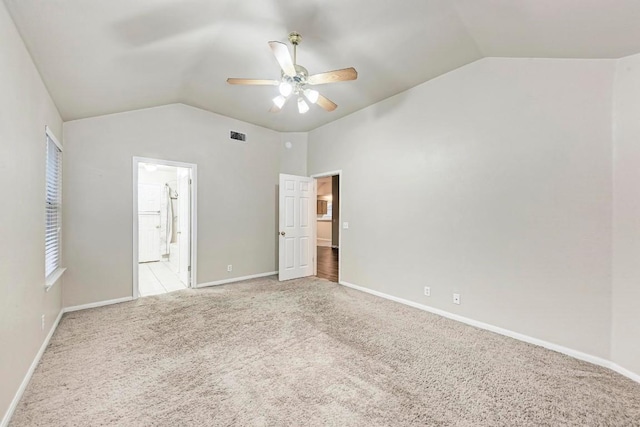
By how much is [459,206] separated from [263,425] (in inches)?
114

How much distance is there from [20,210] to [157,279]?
3556 millimetres

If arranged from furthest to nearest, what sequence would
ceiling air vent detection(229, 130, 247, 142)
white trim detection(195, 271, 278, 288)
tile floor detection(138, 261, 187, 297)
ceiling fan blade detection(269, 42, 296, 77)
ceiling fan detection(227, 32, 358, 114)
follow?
1. ceiling air vent detection(229, 130, 247, 142)
2. white trim detection(195, 271, 278, 288)
3. tile floor detection(138, 261, 187, 297)
4. ceiling fan detection(227, 32, 358, 114)
5. ceiling fan blade detection(269, 42, 296, 77)

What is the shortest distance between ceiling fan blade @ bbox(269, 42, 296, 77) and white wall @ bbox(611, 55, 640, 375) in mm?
2770

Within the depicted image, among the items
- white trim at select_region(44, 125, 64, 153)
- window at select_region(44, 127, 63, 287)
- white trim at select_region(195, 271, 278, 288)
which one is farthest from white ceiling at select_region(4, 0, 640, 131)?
white trim at select_region(195, 271, 278, 288)

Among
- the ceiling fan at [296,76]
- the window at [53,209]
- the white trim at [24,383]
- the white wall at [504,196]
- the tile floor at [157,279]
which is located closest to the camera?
the white trim at [24,383]

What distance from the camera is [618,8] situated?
1784 mm

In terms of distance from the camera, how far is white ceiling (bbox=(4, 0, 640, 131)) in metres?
1.90

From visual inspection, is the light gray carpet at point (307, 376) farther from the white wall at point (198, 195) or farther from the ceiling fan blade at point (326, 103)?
the ceiling fan blade at point (326, 103)

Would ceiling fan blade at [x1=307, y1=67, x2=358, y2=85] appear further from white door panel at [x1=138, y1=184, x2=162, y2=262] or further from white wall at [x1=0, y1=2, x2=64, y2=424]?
white door panel at [x1=138, y1=184, x2=162, y2=262]

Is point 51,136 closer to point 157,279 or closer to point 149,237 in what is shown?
point 157,279

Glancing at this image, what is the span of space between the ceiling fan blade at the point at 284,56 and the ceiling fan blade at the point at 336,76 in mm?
201

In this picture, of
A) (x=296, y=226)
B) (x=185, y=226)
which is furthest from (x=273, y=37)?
(x=185, y=226)

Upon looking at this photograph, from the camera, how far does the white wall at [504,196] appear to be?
2344mm

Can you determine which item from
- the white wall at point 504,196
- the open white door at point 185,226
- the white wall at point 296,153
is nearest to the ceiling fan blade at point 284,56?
the white wall at point 504,196
